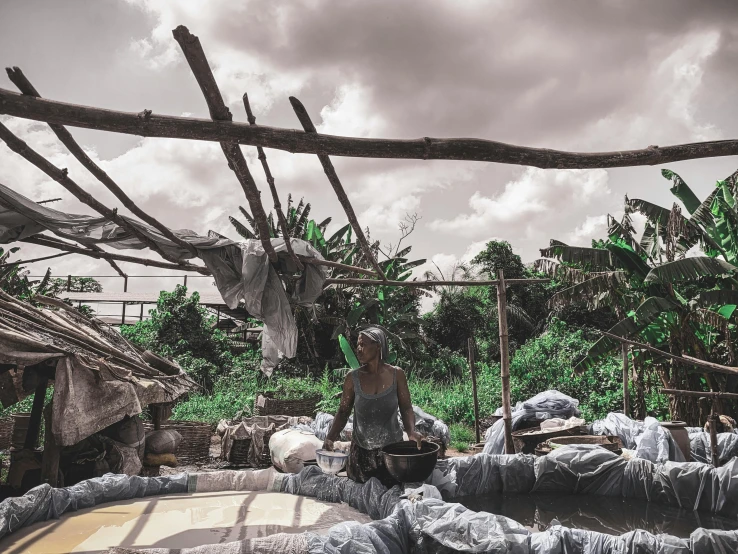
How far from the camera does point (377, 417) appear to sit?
3.99 meters

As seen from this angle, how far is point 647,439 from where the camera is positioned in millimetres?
5602

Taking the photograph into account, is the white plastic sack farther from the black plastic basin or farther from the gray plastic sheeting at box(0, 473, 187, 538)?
the black plastic basin

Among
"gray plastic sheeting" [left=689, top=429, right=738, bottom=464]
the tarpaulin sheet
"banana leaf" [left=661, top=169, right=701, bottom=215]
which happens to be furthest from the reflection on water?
"banana leaf" [left=661, top=169, right=701, bottom=215]

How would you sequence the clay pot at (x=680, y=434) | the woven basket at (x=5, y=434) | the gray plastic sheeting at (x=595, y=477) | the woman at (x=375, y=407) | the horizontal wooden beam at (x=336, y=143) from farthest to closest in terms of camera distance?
the woven basket at (x=5, y=434) → the clay pot at (x=680, y=434) → the gray plastic sheeting at (x=595, y=477) → the woman at (x=375, y=407) → the horizontal wooden beam at (x=336, y=143)

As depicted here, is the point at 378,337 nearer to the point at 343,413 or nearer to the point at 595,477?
the point at 343,413

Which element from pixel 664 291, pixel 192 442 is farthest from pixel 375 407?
pixel 664 291

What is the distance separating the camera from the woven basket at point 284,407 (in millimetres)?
9234

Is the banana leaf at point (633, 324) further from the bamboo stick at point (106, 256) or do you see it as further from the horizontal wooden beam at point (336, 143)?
the bamboo stick at point (106, 256)

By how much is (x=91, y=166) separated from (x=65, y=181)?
0.21 metres

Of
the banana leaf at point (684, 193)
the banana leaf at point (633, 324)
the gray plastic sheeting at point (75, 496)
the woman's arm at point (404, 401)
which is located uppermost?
the banana leaf at point (684, 193)

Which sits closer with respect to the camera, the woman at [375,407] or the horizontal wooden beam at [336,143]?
the horizontal wooden beam at [336,143]

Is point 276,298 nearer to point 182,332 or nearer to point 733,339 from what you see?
point 733,339

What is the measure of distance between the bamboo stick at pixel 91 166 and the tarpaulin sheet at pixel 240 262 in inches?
4.3

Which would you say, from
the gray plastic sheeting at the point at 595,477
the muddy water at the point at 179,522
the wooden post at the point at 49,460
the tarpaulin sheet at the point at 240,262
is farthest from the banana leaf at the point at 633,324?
the wooden post at the point at 49,460
